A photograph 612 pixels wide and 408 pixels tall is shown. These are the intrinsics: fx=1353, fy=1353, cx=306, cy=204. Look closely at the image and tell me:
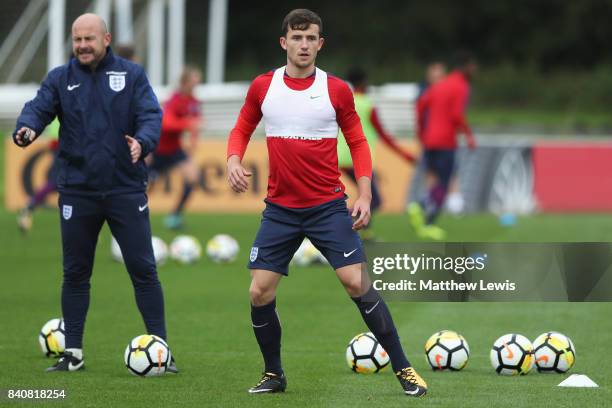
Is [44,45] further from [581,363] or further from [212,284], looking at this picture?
[581,363]

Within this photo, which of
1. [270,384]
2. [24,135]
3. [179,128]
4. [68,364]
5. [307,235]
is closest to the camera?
[307,235]

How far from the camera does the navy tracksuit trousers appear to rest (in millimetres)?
8492

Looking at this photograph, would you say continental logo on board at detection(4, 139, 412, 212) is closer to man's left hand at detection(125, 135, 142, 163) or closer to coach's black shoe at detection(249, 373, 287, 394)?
man's left hand at detection(125, 135, 142, 163)

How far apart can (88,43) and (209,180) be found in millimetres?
15280

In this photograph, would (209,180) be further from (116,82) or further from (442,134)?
(116,82)

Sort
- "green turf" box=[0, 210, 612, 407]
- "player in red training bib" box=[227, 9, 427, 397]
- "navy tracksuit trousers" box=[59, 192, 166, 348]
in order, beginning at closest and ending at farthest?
"player in red training bib" box=[227, 9, 427, 397] → "green turf" box=[0, 210, 612, 407] → "navy tracksuit trousers" box=[59, 192, 166, 348]

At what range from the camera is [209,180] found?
77.2ft

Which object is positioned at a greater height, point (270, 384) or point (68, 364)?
point (68, 364)

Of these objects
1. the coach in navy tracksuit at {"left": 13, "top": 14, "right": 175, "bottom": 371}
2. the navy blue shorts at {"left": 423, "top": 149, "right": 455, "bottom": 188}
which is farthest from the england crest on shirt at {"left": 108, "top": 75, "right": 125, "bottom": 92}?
the navy blue shorts at {"left": 423, "top": 149, "right": 455, "bottom": 188}

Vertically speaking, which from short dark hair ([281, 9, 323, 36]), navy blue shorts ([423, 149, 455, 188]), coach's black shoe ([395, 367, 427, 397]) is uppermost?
navy blue shorts ([423, 149, 455, 188])

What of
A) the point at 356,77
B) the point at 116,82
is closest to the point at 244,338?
the point at 116,82

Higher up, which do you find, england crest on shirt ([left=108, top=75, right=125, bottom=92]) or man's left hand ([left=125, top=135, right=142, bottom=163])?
england crest on shirt ([left=108, top=75, right=125, bottom=92])

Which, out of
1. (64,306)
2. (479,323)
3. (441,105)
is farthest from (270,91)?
(441,105)

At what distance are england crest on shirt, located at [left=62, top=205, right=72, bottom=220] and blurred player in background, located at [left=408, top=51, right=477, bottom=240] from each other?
34.2 feet
